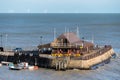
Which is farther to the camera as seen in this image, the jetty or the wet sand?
the jetty

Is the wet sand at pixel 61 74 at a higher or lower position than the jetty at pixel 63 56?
lower

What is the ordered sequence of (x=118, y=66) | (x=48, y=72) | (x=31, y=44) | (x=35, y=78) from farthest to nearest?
(x=31, y=44) → (x=118, y=66) → (x=48, y=72) → (x=35, y=78)

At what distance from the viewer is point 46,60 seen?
89750 millimetres

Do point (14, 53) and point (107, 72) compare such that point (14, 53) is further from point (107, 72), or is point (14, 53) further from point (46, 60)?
point (107, 72)

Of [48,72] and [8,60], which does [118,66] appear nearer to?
[48,72]

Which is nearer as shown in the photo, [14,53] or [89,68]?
[89,68]

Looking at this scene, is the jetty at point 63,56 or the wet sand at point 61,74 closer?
the wet sand at point 61,74

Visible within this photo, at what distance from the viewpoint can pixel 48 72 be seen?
85500 mm

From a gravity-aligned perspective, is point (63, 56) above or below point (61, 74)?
above

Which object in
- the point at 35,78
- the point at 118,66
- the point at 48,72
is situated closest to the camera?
the point at 35,78

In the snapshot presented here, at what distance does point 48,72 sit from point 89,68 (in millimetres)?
8226

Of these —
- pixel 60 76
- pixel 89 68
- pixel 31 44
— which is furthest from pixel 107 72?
pixel 31 44

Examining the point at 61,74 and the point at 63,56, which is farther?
the point at 63,56

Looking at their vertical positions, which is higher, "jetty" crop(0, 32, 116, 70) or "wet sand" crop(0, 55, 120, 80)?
"jetty" crop(0, 32, 116, 70)
